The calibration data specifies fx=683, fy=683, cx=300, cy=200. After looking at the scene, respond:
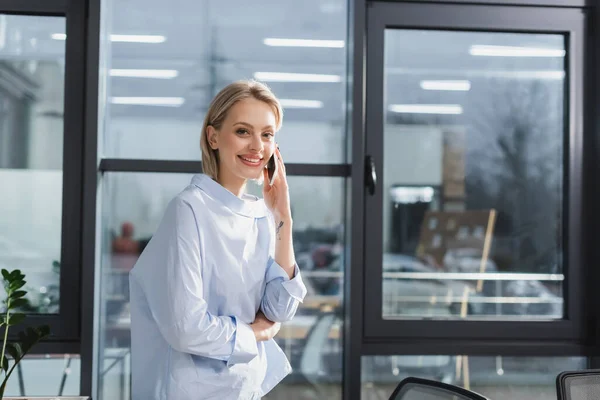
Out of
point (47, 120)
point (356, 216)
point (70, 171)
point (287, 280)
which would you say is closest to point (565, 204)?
point (356, 216)

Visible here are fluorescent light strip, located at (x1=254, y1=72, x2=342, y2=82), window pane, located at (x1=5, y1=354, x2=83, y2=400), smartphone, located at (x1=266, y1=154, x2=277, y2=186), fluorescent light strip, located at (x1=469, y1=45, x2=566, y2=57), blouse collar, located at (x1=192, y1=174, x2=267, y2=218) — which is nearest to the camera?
blouse collar, located at (x1=192, y1=174, x2=267, y2=218)

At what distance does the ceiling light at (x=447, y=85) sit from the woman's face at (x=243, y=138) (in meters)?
1.33

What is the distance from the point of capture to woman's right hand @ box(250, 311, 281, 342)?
1.73m

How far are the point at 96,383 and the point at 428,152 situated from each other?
165 centimetres

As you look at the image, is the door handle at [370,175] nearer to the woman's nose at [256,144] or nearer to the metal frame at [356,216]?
the metal frame at [356,216]

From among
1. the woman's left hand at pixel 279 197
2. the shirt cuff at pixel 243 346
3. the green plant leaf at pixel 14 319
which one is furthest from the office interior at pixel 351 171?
the shirt cuff at pixel 243 346

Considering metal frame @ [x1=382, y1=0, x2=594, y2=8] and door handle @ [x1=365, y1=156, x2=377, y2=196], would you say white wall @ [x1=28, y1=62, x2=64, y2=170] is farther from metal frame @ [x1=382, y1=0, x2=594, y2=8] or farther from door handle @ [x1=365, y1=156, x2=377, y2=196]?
metal frame @ [x1=382, y1=0, x2=594, y2=8]

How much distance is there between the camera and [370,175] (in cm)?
279

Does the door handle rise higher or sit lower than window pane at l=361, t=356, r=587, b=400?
higher

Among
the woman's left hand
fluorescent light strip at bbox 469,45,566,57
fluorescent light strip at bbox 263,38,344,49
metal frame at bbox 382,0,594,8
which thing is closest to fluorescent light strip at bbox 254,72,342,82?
fluorescent light strip at bbox 263,38,344,49

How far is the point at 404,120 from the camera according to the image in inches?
114

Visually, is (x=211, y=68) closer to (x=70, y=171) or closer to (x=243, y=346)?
(x=70, y=171)

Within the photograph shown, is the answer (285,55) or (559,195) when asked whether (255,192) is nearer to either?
(285,55)

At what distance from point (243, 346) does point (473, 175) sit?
1638mm
